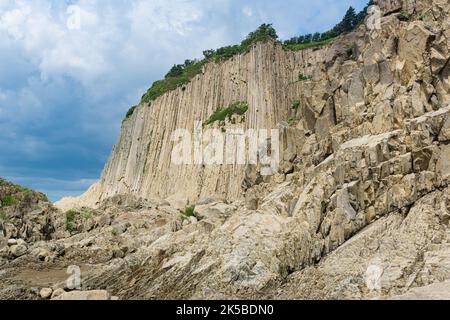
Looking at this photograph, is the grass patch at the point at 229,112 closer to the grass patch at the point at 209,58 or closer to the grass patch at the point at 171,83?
the grass patch at the point at 209,58

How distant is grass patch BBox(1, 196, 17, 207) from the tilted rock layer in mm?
9395

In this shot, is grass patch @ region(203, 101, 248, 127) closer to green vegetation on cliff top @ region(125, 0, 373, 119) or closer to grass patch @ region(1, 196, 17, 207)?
green vegetation on cliff top @ region(125, 0, 373, 119)

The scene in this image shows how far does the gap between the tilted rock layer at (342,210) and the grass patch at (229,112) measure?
19.8 metres

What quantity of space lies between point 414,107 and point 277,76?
3553 cm

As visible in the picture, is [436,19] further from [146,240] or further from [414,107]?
[146,240]

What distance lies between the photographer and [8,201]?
41.9 meters

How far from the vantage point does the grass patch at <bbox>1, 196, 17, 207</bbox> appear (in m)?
41.6

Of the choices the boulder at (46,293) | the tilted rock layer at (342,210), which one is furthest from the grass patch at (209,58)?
the boulder at (46,293)

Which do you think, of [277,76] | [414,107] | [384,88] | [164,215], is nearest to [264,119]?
[277,76]

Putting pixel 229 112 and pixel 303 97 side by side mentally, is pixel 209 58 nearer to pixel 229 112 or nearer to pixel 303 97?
pixel 229 112

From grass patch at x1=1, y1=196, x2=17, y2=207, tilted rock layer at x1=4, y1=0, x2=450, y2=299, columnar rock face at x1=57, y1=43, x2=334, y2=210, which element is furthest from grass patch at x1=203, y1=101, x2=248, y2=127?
grass patch at x1=1, y1=196, x2=17, y2=207

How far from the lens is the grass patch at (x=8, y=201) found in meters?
41.6

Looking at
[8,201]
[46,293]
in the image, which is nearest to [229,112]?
[8,201]

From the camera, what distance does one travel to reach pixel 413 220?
16.7m
